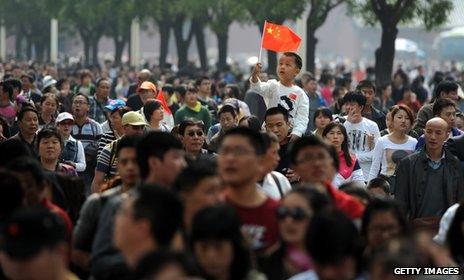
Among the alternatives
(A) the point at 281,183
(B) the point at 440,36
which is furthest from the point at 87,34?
(A) the point at 281,183

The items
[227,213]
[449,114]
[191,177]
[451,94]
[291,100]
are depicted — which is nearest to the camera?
[227,213]

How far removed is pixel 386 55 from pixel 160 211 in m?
23.1

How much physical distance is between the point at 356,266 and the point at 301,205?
2.62 feet

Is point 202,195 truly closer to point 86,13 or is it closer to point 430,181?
point 430,181

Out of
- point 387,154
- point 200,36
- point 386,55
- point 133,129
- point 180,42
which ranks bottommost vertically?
point 180,42

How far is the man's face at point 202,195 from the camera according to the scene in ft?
24.7

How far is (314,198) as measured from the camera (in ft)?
24.5

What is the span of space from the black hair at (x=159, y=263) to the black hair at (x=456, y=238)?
2598 mm

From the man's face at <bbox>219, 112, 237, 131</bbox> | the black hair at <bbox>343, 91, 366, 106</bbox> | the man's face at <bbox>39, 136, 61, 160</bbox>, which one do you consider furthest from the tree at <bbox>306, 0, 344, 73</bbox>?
the man's face at <bbox>39, 136, 61, 160</bbox>

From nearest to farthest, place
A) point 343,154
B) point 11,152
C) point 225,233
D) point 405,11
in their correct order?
point 225,233, point 11,152, point 343,154, point 405,11

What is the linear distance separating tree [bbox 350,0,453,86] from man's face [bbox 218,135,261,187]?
20.4 metres

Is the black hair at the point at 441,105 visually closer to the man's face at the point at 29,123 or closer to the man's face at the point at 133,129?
the man's face at the point at 133,129

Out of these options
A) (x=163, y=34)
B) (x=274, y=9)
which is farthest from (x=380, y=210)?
(x=163, y=34)

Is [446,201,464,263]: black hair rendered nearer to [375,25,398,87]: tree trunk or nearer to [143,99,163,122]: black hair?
[143,99,163,122]: black hair
